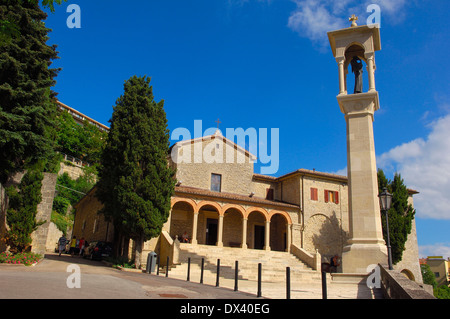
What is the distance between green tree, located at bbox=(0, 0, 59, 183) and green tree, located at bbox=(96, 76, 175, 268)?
143 inches

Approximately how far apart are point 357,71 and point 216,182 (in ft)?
55.9

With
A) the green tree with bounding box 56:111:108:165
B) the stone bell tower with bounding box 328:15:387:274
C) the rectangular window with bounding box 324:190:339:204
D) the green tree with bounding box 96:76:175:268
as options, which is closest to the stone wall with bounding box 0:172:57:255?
the green tree with bounding box 96:76:175:268

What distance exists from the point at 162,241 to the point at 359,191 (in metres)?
12.5

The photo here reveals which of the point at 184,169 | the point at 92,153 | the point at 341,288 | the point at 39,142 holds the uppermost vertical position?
the point at 92,153

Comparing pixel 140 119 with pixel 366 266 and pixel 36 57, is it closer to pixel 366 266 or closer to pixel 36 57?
pixel 36 57

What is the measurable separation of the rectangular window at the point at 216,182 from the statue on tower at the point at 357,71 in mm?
16773

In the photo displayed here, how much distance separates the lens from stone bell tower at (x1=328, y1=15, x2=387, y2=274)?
42.7 feet

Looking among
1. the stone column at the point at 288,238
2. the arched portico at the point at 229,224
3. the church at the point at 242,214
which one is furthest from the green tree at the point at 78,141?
the stone column at the point at 288,238

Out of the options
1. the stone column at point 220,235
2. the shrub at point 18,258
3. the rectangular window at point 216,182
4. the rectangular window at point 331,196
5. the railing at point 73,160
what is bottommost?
the shrub at point 18,258

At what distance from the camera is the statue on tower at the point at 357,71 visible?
15.8 metres

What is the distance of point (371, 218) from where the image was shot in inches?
529

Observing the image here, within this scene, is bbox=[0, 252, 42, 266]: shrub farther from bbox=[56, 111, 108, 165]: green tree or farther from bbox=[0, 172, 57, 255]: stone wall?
bbox=[56, 111, 108, 165]: green tree

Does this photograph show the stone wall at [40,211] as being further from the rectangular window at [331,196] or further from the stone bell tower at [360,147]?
the rectangular window at [331,196]
